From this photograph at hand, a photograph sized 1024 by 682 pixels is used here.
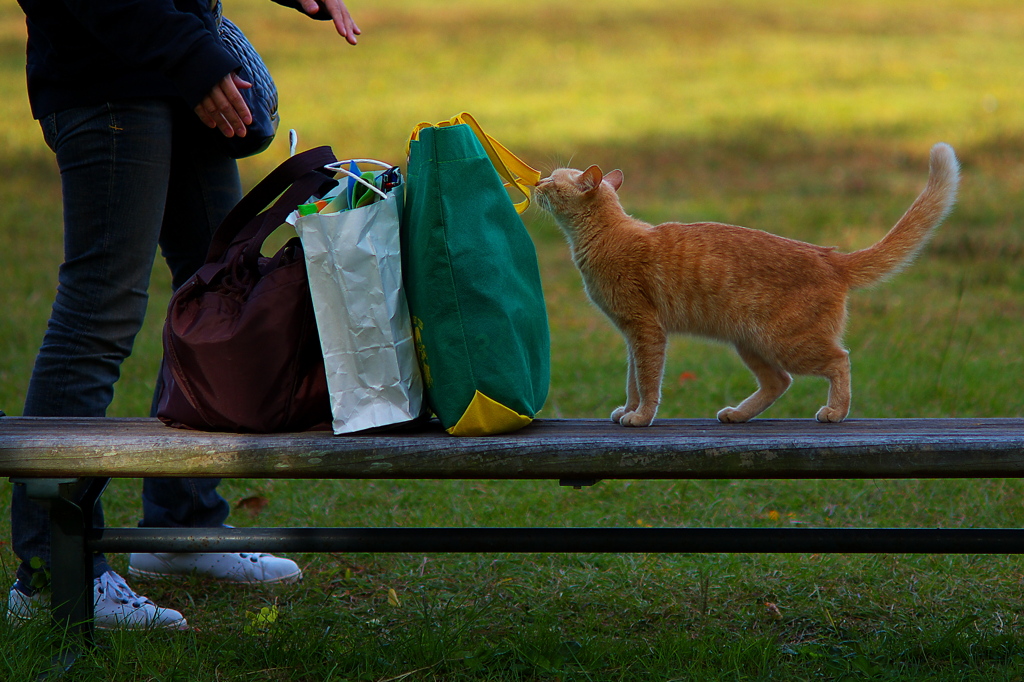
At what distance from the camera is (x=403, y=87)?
13.2 meters

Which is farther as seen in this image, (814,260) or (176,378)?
(814,260)

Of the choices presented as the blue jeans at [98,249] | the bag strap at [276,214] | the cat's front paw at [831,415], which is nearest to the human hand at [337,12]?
the blue jeans at [98,249]

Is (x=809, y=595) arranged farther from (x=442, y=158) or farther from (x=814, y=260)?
(x=442, y=158)

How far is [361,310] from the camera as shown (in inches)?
78.0

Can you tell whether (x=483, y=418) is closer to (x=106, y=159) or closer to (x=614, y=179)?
(x=614, y=179)

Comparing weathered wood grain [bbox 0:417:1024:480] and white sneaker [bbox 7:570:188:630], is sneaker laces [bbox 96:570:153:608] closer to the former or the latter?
white sneaker [bbox 7:570:188:630]

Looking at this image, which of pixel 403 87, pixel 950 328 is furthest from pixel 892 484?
pixel 403 87

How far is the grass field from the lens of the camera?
230cm

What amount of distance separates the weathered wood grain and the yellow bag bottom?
4 centimetres

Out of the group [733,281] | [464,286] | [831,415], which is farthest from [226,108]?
[831,415]

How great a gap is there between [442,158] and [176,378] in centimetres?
75

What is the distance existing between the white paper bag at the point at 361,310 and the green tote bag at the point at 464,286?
0.06m

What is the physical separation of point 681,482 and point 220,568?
5.49 feet

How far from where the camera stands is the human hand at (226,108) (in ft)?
7.00
